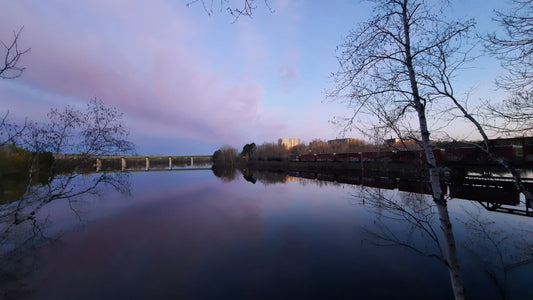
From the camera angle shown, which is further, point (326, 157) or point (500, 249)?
point (326, 157)

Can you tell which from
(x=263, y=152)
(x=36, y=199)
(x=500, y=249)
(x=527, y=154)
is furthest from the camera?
(x=263, y=152)

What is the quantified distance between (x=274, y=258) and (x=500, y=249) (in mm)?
6295

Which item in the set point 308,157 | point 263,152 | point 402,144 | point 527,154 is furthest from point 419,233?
point 263,152

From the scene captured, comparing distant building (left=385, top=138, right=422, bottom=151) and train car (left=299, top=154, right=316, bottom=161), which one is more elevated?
train car (left=299, top=154, right=316, bottom=161)

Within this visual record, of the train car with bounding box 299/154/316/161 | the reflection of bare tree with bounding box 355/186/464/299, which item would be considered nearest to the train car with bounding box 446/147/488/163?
the reflection of bare tree with bounding box 355/186/464/299

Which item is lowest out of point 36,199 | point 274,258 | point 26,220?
point 274,258

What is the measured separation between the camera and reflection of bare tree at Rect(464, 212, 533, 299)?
5.20 meters

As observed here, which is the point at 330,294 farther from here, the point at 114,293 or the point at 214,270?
the point at 114,293

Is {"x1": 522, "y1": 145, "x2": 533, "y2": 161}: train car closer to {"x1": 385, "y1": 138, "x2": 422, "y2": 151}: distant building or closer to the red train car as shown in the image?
{"x1": 385, "y1": 138, "x2": 422, "y2": 151}: distant building

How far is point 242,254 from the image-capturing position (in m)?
6.92

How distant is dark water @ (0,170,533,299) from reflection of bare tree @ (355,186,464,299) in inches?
2.5

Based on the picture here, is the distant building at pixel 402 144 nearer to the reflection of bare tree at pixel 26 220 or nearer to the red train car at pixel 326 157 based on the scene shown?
the reflection of bare tree at pixel 26 220

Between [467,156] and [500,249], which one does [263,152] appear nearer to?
[467,156]

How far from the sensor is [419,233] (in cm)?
817
